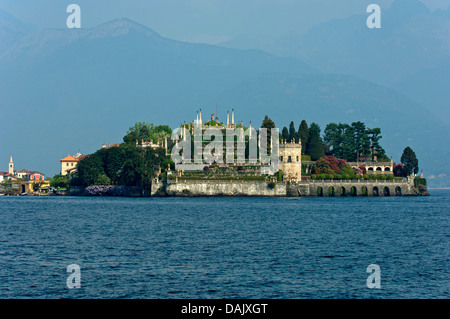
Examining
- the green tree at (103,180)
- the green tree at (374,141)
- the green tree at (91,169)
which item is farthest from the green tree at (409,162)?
the green tree at (91,169)

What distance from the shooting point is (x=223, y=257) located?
37844 millimetres

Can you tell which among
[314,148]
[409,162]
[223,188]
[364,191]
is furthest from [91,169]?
[409,162]

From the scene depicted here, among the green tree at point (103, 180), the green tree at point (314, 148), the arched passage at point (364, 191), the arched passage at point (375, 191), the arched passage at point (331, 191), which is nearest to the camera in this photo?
the arched passage at point (331, 191)

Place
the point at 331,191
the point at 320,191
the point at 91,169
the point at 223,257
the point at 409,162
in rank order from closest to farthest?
the point at 223,257 < the point at 320,191 < the point at 331,191 < the point at 91,169 < the point at 409,162

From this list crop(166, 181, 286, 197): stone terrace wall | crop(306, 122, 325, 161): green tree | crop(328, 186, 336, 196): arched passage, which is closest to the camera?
crop(166, 181, 286, 197): stone terrace wall

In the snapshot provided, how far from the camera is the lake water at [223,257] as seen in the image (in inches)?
1148

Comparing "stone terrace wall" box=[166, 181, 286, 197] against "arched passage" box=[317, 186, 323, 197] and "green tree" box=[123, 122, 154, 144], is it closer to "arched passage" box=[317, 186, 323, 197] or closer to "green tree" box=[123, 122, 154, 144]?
"arched passage" box=[317, 186, 323, 197]

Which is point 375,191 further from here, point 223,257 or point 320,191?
point 223,257

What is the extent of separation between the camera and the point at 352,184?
123000 millimetres

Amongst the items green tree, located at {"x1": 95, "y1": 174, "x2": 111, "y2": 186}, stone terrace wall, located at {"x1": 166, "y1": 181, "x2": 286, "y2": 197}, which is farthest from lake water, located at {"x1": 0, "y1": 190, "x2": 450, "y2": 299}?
green tree, located at {"x1": 95, "y1": 174, "x2": 111, "y2": 186}

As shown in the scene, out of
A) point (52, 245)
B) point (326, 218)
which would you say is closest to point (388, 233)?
point (326, 218)

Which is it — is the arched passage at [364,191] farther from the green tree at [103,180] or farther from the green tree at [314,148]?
the green tree at [103,180]

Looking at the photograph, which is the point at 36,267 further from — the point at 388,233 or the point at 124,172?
the point at 124,172

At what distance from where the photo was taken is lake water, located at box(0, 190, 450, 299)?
29.2 metres
